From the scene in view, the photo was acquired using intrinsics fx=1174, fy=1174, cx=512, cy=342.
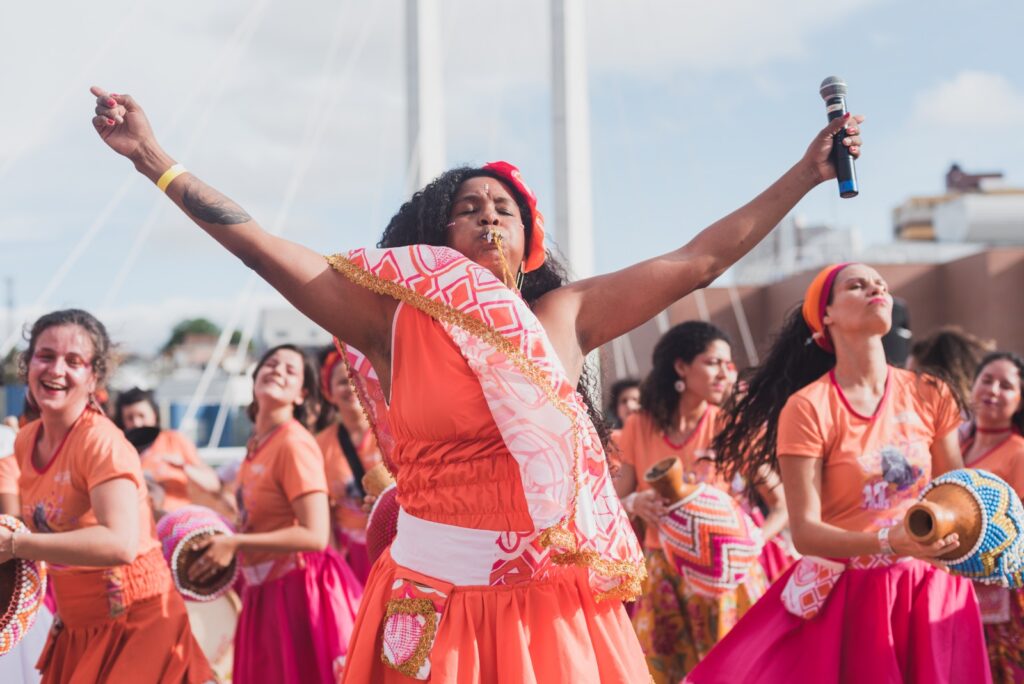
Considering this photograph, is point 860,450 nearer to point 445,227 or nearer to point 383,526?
point 383,526

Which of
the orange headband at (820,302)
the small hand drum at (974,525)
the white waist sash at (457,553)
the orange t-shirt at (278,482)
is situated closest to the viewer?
the white waist sash at (457,553)

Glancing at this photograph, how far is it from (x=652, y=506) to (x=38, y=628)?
230cm

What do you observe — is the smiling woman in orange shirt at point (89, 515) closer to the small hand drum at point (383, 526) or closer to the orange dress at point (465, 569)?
the small hand drum at point (383, 526)

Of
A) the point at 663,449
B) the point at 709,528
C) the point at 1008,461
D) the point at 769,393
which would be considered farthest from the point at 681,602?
the point at 1008,461

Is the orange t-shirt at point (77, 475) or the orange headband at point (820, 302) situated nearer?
the orange t-shirt at point (77, 475)

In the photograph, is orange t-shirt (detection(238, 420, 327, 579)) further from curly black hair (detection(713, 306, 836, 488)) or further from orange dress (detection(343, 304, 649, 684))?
orange dress (detection(343, 304, 649, 684))

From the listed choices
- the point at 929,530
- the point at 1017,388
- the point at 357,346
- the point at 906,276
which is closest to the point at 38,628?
the point at 357,346

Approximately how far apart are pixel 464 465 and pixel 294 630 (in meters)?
2.62

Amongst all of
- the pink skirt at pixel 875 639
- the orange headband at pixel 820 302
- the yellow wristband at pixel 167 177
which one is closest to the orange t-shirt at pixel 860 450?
the pink skirt at pixel 875 639

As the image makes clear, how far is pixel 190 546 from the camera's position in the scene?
13.4 ft

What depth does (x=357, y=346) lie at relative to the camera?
7.92 feet

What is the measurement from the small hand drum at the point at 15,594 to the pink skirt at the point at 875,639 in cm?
198

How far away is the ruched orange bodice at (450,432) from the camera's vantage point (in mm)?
2303

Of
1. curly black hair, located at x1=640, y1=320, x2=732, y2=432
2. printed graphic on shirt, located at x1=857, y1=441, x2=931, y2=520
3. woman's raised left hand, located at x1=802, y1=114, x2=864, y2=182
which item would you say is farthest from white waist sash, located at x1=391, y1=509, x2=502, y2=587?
curly black hair, located at x1=640, y1=320, x2=732, y2=432
